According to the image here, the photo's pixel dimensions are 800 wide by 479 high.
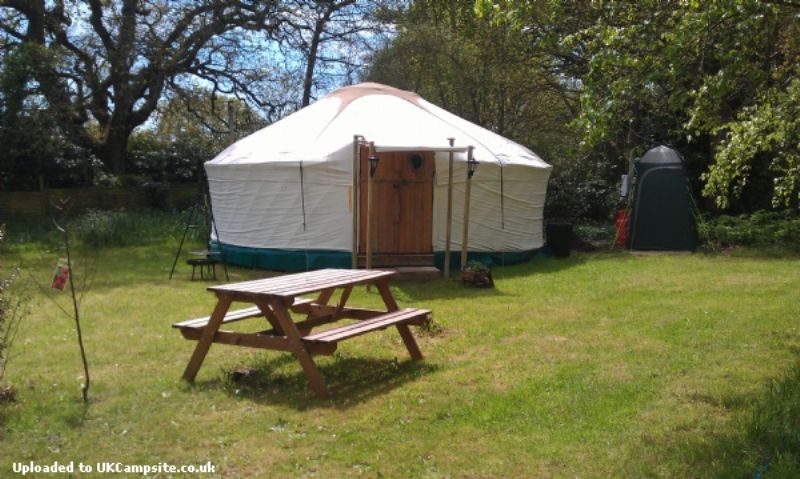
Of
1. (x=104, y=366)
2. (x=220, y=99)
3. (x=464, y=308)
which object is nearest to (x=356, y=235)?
(x=464, y=308)

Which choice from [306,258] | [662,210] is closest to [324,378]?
[306,258]

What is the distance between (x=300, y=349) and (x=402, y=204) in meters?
5.89

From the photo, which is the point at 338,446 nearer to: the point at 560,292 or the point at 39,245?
the point at 560,292

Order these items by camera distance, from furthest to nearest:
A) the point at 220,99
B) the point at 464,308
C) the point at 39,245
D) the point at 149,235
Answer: the point at 220,99 → the point at 149,235 → the point at 39,245 → the point at 464,308

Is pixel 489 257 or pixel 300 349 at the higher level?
pixel 300 349

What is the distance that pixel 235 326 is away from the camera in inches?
267

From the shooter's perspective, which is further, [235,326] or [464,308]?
[464,308]

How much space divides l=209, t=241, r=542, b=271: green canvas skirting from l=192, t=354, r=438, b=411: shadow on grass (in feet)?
15.4

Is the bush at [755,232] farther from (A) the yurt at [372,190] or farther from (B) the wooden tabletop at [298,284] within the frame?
(B) the wooden tabletop at [298,284]

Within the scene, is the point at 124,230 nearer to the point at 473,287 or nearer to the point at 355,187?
the point at 355,187

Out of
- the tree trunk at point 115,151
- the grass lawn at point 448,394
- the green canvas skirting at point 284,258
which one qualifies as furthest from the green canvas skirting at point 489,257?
the tree trunk at point 115,151

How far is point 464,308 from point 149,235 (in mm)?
8311

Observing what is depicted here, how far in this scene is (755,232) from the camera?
12641mm

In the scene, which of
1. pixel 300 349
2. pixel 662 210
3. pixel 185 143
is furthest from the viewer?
pixel 185 143
